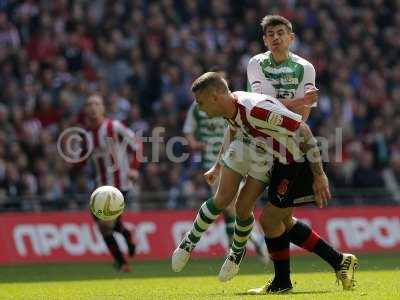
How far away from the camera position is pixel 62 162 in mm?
17438

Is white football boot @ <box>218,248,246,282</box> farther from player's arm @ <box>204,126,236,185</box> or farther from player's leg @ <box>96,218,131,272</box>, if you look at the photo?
player's leg @ <box>96,218,131,272</box>

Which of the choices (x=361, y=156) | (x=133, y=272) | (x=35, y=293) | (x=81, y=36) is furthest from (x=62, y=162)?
(x=35, y=293)

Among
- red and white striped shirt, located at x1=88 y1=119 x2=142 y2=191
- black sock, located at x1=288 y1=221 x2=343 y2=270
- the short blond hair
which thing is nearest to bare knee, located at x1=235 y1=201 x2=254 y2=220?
black sock, located at x1=288 y1=221 x2=343 y2=270

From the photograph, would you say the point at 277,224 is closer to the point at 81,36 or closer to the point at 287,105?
the point at 287,105

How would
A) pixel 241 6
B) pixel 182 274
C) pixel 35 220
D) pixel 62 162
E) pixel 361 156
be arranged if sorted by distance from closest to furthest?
pixel 182 274 → pixel 35 220 → pixel 62 162 → pixel 361 156 → pixel 241 6

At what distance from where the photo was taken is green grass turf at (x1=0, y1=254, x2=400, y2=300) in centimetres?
914

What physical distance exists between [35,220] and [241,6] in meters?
7.89

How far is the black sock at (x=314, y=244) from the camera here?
940cm

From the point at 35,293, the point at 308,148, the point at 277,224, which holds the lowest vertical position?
the point at 35,293

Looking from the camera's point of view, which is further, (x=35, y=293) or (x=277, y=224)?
(x=35, y=293)

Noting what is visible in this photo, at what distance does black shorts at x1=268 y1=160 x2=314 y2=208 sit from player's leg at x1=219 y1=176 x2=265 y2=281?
0.18m

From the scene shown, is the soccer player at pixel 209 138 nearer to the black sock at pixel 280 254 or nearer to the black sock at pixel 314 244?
the black sock at pixel 314 244

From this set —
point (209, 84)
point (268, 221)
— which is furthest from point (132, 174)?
point (209, 84)

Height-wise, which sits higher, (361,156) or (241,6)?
(241,6)
